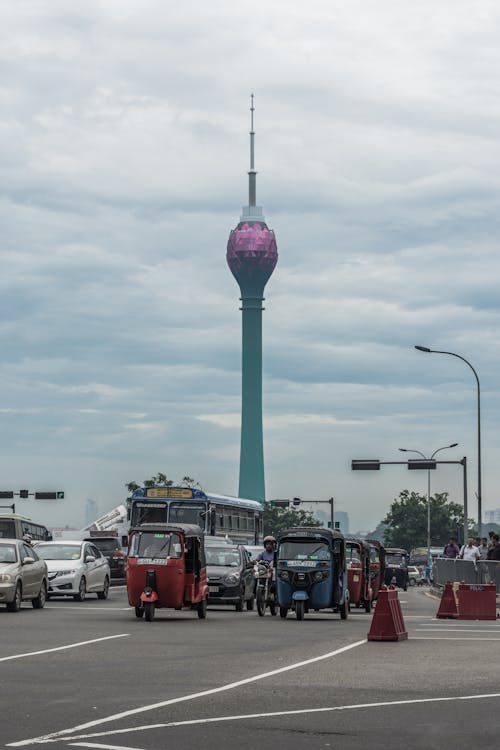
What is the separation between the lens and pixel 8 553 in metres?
31.3

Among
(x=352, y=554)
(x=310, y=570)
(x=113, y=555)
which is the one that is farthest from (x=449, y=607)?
(x=113, y=555)

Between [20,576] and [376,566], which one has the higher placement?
[376,566]

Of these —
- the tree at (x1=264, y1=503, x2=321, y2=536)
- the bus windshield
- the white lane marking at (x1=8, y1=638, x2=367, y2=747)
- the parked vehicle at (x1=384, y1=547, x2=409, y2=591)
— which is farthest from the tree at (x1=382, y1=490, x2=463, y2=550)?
the white lane marking at (x1=8, y1=638, x2=367, y2=747)

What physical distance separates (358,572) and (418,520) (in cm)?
13305

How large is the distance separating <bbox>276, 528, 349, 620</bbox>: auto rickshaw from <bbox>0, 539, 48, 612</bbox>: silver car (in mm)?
5489

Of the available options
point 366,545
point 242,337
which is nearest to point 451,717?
point 366,545

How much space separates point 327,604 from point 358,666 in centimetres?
1228

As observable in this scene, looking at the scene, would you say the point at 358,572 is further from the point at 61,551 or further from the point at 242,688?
the point at 242,688

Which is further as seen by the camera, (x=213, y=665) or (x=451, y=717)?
(x=213, y=665)

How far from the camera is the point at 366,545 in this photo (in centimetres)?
3616

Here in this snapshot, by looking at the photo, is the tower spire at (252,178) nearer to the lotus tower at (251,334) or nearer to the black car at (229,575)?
the lotus tower at (251,334)

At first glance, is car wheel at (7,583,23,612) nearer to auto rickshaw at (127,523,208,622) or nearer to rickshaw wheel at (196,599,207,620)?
auto rickshaw at (127,523,208,622)

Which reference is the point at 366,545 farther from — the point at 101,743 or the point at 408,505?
the point at 408,505

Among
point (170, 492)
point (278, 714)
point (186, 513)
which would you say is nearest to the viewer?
point (278, 714)
